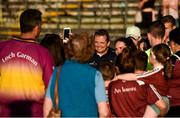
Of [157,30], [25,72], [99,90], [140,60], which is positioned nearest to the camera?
[99,90]

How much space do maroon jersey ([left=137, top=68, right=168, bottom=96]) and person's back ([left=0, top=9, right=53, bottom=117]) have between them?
112cm

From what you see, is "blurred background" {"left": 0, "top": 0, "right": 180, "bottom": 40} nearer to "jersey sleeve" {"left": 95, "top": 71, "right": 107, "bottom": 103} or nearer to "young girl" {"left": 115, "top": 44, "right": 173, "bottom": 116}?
"young girl" {"left": 115, "top": 44, "right": 173, "bottom": 116}

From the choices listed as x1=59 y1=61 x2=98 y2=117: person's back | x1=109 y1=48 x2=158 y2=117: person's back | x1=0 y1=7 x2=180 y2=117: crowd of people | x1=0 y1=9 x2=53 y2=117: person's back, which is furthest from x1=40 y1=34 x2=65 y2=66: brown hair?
x1=59 y1=61 x2=98 y2=117: person's back

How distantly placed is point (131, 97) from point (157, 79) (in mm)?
601

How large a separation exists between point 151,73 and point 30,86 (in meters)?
1.44

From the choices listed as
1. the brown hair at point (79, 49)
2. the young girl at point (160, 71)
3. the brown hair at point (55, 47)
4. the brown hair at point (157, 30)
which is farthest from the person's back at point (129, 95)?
the brown hair at point (157, 30)

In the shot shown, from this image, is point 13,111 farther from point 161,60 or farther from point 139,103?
point 161,60

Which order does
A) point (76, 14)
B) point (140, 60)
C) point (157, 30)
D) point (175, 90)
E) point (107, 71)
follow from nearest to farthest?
1. point (140, 60)
2. point (107, 71)
3. point (175, 90)
4. point (157, 30)
5. point (76, 14)

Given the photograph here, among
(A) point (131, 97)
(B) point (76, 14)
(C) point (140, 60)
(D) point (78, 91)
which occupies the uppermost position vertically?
(C) point (140, 60)

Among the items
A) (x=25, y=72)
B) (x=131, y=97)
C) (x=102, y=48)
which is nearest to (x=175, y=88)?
(x=131, y=97)

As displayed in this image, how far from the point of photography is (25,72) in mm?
6938

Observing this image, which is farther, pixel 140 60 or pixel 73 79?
pixel 140 60

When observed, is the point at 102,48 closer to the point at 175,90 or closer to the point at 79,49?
the point at 175,90

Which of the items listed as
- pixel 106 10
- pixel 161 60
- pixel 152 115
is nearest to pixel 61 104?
pixel 152 115
